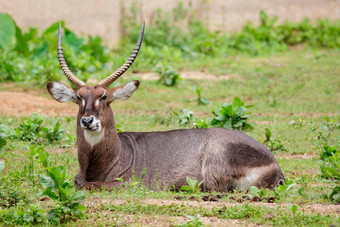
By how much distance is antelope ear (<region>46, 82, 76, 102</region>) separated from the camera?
255 inches

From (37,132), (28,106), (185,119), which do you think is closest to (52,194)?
(37,132)

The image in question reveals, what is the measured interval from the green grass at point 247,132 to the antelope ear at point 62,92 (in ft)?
2.83

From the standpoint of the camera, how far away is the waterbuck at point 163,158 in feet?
20.6

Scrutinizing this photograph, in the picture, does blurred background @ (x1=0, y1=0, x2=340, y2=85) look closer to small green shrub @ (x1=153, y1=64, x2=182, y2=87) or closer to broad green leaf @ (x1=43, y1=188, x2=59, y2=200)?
small green shrub @ (x1=153, y1=64, x2=182, y2=87)

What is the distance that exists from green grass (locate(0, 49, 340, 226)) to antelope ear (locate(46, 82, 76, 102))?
2.83 ft

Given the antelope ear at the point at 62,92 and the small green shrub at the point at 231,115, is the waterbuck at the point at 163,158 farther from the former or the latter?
the small green shrub at the point at 231,115

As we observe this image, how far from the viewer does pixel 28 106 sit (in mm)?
10266

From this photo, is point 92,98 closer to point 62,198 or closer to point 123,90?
point 123,90

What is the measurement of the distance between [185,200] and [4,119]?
4830mm

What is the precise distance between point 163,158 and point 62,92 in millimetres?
1310

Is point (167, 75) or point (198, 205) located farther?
point (167, 75)

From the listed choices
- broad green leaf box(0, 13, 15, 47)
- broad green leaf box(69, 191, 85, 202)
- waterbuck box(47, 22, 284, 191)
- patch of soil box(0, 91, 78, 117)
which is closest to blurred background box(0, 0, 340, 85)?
patch of soil box(0, 91, 78, 117)

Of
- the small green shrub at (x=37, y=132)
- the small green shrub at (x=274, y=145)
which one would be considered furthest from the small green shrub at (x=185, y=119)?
the small green shrub at (x=37, y=132)

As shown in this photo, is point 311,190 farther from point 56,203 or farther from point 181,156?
point 56,203
